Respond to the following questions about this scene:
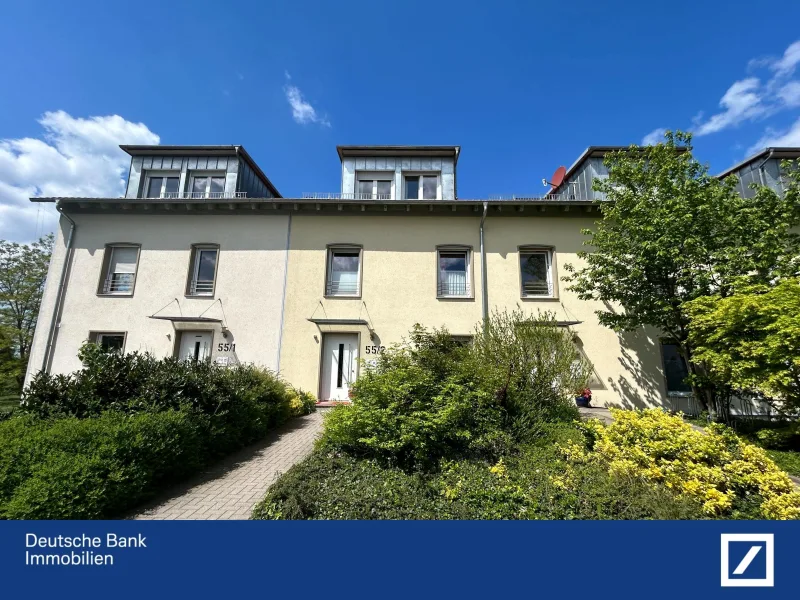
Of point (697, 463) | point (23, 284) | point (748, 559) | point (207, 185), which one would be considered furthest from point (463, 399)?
point (23, 284)

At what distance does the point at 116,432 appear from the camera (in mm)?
4250

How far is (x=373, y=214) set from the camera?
12.7 meters

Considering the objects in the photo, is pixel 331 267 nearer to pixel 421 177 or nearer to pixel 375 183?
pixel 375 183

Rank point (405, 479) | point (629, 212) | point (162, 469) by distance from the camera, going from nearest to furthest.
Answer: point (405, 479) → point (162, 469) → point (629, 212)

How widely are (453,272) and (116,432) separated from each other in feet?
33.9

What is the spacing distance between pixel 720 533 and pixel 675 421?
2.15 metres

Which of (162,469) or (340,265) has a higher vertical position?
(340,265)

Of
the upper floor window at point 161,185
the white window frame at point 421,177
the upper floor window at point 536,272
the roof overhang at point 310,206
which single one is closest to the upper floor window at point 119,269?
the roof overhang at point 310,206

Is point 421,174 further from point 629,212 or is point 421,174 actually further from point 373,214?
point 629,212

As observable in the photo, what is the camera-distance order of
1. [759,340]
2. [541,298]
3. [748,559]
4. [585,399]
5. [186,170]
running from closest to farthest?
[748,559] → [759,340] → [585,399] → [541,298] → [186,170]

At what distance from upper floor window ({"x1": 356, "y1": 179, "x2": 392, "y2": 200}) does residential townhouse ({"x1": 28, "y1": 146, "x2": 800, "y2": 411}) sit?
55 centimetres

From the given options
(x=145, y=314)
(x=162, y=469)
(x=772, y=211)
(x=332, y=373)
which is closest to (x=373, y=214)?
(x=332, y=373)

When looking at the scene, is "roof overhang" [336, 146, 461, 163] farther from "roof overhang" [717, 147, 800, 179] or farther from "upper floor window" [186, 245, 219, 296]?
"roof overhang" [717, 147, 800, 179]

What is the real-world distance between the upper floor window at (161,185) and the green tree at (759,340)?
17841 mm
